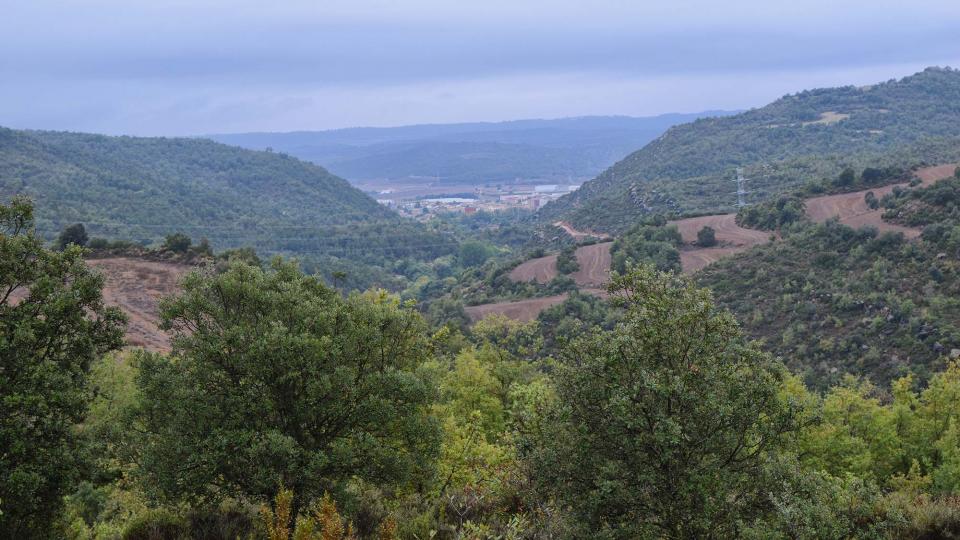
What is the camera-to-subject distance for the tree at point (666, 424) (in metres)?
9.04

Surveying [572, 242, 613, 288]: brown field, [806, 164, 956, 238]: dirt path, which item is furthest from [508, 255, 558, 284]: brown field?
[806, 164, 956, 238]: dirt path

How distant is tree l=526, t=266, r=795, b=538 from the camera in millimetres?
9039

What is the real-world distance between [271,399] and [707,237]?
55.7 metres

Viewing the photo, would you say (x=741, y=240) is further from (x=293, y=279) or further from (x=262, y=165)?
(x=262, y=165)

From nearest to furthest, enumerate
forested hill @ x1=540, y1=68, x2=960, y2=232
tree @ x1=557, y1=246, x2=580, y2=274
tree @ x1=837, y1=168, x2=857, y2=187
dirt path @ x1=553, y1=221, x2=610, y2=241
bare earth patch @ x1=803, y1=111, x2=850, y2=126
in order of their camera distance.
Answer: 1. tree @ x1=557, y1=246, x2=580, y2=274
2. tree @ x1=837, y1=168, x2=857, y2=187
3. dirt path @ x1=553, y1=221, x2=610, y2=241
4. forested hill @ x1=540, y1=68, x2=960, y2=232
5. bare earth patch @ x1=803, y1=111, x2=850, y2=126

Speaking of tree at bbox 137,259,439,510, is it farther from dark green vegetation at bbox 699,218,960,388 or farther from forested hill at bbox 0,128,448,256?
forested hill at bbox 0,128,448,256

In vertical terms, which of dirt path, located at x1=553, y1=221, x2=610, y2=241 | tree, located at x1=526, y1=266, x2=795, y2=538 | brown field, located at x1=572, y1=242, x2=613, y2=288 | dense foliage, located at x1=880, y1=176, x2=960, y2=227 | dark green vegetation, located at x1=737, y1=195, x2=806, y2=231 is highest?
tree, located at x1=526, y1=266, x2=795, y2=538

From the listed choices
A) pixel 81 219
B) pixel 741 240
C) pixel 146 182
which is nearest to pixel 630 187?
pixel 741 240

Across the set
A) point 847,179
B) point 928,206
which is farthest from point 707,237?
point 928,206

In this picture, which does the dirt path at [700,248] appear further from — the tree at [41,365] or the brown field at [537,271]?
the tree at [41,365]

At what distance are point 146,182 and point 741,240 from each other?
112 meters

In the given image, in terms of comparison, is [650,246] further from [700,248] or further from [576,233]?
[576,233]

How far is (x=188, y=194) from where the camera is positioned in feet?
457

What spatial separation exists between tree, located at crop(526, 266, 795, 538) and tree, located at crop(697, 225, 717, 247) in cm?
5513
